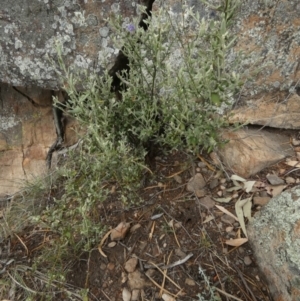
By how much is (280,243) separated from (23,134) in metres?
1.85

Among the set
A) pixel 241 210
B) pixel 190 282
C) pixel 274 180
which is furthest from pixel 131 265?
pixel 274 180

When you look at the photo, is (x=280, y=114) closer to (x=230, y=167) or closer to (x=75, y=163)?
(x=230, y=167)

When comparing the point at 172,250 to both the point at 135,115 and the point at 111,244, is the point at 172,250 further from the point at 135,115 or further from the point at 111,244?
the point at 135,115

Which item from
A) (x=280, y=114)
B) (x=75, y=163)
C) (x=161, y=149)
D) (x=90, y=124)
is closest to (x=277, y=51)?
(x=280, y=114)

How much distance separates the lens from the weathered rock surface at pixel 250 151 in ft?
7.88

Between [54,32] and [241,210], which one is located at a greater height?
[54,32]

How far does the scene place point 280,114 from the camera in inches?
101

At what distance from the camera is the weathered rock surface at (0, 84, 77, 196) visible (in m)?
2.81

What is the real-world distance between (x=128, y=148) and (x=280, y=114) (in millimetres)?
990

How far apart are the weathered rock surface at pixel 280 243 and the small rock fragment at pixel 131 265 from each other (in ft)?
1.93

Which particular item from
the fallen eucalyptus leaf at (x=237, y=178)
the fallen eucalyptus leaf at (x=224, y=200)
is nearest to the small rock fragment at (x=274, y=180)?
the fallen eucalyptus leaf at (x=237, y=178)

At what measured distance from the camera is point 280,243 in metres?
1.84

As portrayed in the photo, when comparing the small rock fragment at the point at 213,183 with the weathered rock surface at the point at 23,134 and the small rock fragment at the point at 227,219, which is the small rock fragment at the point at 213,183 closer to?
the small rock fragment at the point at 227,219

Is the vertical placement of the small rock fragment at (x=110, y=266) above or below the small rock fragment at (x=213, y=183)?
below
